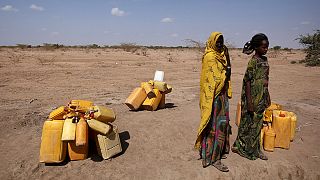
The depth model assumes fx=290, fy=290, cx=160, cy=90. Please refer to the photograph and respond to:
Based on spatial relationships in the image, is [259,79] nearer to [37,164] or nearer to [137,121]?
[137,121]

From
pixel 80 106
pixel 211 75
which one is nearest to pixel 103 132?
pixel 80 106

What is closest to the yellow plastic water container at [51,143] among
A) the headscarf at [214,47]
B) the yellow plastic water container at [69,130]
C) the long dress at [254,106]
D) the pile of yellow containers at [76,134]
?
the pile of yellow containers at [76,134]

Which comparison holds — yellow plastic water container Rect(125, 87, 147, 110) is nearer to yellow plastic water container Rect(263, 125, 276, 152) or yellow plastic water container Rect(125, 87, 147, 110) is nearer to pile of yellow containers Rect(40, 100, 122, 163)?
pile of yellow containers Rect(40, 100, 122, 163)

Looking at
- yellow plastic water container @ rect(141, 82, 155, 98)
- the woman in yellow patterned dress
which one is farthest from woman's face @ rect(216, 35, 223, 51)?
yellow plastic water container @ rect(141, 82, 155, 98)

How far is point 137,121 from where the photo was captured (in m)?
5.65

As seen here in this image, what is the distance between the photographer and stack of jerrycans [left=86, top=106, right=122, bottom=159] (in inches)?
151

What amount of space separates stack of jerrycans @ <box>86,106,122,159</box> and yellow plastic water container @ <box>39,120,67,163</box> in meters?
0.43

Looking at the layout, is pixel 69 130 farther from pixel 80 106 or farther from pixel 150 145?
pixel 150 145

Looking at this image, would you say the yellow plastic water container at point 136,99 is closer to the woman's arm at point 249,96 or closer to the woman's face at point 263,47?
the woman's arm at point 249,96

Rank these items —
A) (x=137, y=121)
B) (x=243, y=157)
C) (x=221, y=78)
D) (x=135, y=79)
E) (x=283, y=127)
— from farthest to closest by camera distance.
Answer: (x=135, y=79) → (x=137, y=121) → (x=283, y=127) → (x=243, y=157) → (x=221, y=78)

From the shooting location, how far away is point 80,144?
11.9 feet

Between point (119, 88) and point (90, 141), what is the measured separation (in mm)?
5951

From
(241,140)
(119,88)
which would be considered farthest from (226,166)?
(119,88)

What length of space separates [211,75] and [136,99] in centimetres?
308
